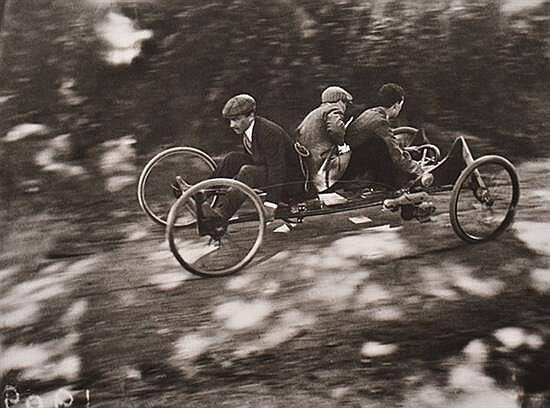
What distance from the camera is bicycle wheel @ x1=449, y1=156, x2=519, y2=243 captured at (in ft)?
4.50

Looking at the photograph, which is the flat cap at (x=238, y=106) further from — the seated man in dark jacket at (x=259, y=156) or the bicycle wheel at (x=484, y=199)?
the bicycle wheel at (x=484, y=199)

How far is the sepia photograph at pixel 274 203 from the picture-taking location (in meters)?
1.28

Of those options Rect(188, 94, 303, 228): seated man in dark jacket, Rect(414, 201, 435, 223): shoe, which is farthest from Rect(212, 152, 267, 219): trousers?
Rect(414, 201, 435, 223): shoe

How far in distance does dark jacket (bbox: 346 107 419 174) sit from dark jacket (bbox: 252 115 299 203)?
0.11m

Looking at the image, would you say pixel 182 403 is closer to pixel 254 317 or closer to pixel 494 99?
pixel 254 317

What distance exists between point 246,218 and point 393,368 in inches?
14.2

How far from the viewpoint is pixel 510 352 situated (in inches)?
52.9

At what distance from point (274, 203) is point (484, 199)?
1.25 feet

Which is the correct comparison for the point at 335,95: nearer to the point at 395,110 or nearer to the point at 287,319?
the point at 395,110

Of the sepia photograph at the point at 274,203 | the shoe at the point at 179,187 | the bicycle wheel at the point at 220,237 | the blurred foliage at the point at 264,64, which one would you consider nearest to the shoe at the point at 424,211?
the sepia photograph at the point at 274,203

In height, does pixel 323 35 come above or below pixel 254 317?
above

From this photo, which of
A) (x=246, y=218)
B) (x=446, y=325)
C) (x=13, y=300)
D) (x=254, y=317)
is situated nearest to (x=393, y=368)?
(x=446, y=325)

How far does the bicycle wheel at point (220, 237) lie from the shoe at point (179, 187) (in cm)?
1

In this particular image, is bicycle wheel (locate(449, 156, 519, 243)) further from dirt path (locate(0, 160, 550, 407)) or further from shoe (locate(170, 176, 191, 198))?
shoe (locate(170, 176, 191, 198))
